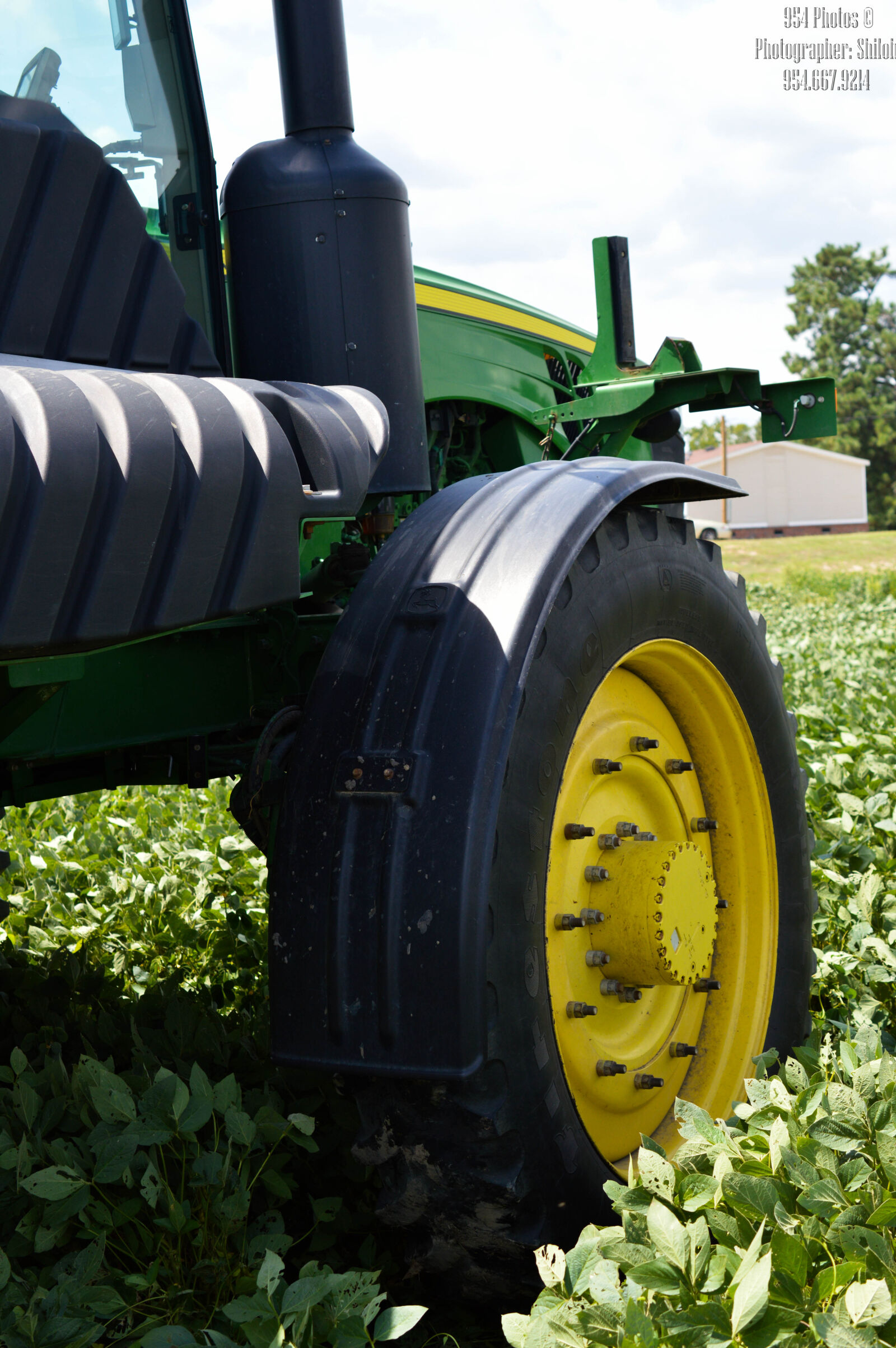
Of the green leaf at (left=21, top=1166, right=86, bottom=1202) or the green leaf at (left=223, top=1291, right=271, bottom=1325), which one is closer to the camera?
the green leaf at (left=223, top=1291, right=271, bottom=1325)

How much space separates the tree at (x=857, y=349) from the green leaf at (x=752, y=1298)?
60849 mm

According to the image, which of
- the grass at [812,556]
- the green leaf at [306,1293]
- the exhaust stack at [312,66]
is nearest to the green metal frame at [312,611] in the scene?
the exhaust stack at [312,66]

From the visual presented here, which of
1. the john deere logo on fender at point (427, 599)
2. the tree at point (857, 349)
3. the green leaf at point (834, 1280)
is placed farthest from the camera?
the tree at point (857, 349)

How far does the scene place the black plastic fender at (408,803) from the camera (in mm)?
1634

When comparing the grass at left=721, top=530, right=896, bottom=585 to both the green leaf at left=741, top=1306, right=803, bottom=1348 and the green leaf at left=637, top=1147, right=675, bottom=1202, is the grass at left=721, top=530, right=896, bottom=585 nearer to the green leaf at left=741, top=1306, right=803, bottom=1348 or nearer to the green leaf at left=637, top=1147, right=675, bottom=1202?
the green leaf at left=637, top=1147, right=675, bottom=1202

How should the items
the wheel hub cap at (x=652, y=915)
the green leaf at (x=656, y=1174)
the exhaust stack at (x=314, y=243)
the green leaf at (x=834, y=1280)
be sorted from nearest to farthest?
1. the green leaf at (x=834, y=1280)
2. the green leaf at (x=656, y=1174)
3. the wheel hub cap at (x=652, y=915)
4. the exhaust stack at (x=314, y=243)

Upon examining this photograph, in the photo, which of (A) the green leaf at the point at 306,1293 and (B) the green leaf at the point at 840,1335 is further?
(A) the green leaf at the point at 306,1293

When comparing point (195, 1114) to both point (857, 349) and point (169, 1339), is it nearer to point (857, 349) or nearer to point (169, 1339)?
point (169, 1339)

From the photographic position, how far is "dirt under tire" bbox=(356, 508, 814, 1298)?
1686 millimetres

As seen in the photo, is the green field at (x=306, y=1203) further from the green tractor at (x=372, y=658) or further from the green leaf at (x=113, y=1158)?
the green tractor at (x=372, y=658)

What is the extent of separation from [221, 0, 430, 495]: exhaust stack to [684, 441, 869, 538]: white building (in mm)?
62855

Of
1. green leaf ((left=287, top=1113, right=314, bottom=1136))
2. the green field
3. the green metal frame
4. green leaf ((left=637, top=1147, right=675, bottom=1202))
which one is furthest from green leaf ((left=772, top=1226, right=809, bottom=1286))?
the green metal frame

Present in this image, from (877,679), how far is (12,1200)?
6105 millimetres

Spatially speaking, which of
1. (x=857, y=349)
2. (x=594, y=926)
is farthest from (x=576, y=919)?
(x=857, y=349)
